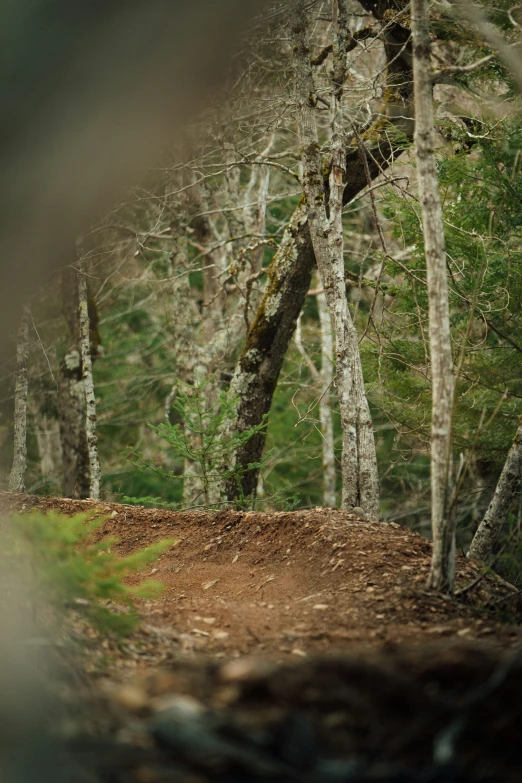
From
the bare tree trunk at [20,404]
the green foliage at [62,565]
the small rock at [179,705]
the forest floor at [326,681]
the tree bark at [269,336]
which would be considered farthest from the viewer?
the tree bark at [269,336]

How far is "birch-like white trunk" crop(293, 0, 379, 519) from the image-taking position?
21.1 ft

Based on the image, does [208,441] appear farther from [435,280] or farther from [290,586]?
[435,280]

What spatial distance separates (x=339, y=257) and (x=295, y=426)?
154 cm

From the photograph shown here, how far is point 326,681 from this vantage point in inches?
113

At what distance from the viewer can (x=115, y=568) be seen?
3.51 metres

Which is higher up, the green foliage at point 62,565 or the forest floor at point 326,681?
the green foliage at point 62,565

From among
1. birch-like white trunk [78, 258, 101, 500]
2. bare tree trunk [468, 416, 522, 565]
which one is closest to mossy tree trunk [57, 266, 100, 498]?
birch-like white trunk [78, 258, 101, 500]

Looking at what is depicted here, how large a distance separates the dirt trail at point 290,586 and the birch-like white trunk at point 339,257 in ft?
1.39

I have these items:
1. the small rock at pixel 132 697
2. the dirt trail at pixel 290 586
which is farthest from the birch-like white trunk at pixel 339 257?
the small rock at pixel 132 697

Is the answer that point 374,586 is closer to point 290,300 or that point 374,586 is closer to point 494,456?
point 494,456

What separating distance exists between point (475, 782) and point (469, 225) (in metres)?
5.60

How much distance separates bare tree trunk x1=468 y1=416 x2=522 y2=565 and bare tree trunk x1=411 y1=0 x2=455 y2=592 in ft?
5.97

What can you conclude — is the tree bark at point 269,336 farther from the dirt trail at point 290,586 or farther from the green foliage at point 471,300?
the dirt trail at point 290,586

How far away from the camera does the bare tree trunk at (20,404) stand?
7.90 meters
